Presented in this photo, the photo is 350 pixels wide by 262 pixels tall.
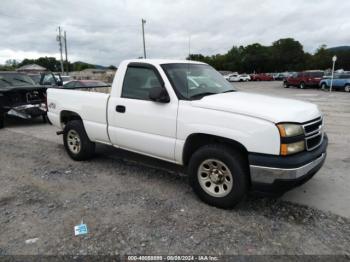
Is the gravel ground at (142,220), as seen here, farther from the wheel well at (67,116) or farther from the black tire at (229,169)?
the wheel well at (67,116)

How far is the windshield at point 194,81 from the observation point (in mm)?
3963

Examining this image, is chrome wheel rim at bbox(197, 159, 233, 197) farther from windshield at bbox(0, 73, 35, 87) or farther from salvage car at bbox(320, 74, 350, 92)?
salvage car at bbox(320, 74, 350, 92)

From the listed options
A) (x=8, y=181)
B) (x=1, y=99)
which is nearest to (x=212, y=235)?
(x=8, y=181)

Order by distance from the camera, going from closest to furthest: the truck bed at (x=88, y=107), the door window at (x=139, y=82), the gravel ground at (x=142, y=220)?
the gravel ground at (x=142, y=220) → the door window at (x=139, y=82) → the truck bed at (x=88, y=107)

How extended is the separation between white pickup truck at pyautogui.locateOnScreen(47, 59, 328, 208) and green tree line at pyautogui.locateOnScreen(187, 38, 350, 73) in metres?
77.4

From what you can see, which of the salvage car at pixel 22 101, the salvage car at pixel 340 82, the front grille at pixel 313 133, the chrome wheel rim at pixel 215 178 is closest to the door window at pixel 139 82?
the chrome wheel rim at pixel 215 178

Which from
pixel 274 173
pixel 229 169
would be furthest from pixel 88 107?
pixel 274 173

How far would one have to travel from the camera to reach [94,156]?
229 inches

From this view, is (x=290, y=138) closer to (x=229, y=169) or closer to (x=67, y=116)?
(x=229, y=169)

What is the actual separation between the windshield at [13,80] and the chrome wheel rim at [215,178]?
8512 mm

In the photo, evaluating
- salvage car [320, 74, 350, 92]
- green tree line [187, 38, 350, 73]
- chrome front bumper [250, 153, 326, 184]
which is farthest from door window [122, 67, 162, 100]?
green tree line [187, 38, 350, 73]

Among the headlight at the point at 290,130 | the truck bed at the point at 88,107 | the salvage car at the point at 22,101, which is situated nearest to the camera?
the headlight at the point at 290,130

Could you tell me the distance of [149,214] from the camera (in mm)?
3572

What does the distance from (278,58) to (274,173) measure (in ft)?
298
